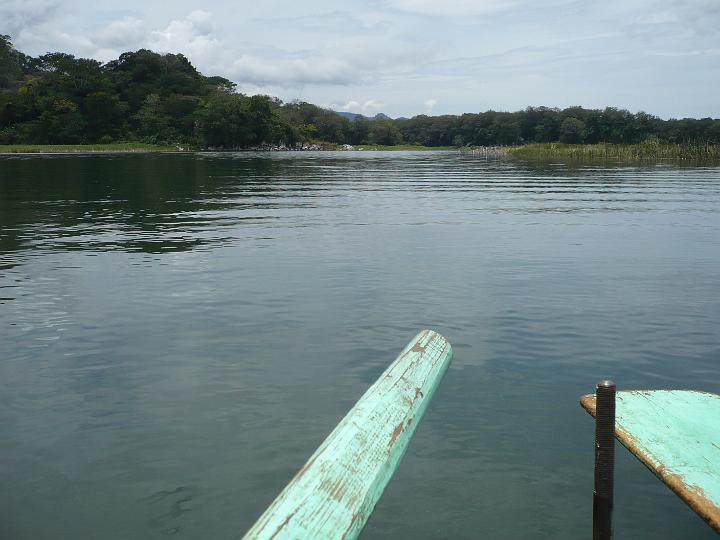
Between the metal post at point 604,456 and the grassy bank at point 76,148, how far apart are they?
136259 mm

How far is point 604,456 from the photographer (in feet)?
16.9

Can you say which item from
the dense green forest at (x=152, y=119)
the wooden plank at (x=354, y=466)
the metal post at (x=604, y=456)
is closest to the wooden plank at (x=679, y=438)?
the metal post at (x=604, y=456)

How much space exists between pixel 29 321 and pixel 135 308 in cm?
191

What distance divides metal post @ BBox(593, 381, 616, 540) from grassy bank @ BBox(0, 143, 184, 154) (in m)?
136

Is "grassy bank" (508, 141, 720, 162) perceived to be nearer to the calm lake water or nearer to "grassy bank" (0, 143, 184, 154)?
the calm lake water

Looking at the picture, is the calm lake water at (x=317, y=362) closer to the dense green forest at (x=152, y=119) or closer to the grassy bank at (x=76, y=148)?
the grassy bank at (x=76, y=148)

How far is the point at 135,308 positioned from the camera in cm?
1341

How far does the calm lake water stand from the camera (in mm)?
6609

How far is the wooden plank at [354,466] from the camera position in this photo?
3.43m

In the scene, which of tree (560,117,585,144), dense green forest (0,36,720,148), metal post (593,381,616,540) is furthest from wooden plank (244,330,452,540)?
tree (560,117,585,144)

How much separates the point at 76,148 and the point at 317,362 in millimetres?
144156

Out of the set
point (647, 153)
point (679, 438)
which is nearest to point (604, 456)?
point (679, 438)

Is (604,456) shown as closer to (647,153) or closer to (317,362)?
(317,362)

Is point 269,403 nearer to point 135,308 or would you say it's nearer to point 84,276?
point 135,308
